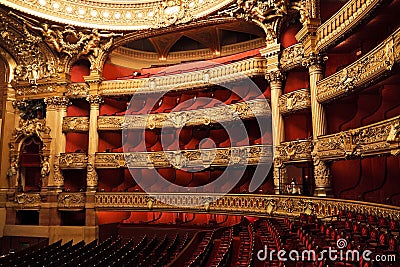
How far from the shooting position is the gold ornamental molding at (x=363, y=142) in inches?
274

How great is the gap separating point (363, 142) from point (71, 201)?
11.8 meters

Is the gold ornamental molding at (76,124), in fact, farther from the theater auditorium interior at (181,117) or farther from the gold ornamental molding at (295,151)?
the gold ornamental molding at (295,151)

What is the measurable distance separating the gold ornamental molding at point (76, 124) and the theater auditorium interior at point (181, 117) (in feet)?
0.26

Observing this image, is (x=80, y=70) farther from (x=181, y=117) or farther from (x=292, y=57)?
(x=292, y=57)

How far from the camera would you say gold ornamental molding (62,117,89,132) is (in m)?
16.1

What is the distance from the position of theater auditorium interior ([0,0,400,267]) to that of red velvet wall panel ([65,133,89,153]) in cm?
9

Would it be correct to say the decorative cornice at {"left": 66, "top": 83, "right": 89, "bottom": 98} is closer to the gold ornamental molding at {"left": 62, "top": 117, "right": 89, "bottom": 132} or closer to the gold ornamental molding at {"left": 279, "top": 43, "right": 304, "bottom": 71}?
the gold ornamental molding at {"left": 62, "top": 117, "right": 89, "bottom": 132}

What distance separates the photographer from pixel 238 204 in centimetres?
1238

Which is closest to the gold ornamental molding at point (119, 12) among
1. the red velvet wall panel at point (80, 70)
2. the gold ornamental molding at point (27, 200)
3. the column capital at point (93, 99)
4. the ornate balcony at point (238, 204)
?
the red velvet wall panel at point (80, 70)

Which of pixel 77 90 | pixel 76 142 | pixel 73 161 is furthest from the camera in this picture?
pixel 76 142

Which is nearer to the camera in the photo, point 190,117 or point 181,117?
point 190,117

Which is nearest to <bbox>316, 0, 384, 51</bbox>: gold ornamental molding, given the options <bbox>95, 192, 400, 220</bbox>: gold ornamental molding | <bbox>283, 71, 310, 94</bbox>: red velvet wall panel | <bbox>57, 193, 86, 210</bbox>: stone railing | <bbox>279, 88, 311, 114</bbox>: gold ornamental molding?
<bbox>279, 88, 311, 114</bbox>: gold ornamental molding

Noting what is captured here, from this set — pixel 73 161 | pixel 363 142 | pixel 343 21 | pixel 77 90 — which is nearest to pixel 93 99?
pixel 77 90

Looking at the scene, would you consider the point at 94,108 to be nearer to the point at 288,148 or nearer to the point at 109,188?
the point at 109,188
